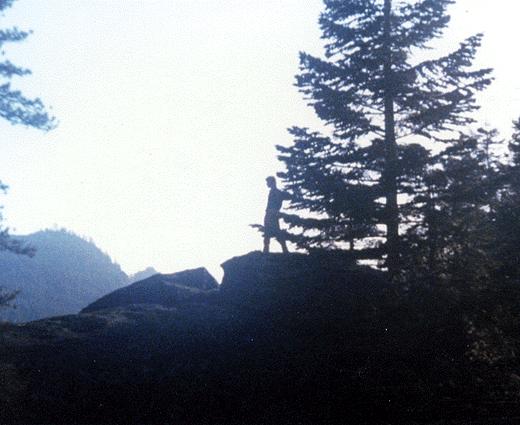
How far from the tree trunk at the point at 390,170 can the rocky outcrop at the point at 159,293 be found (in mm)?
6890

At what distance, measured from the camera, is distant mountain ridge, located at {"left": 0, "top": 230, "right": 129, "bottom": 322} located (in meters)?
78.9

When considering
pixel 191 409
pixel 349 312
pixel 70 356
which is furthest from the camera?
pixel 349 312

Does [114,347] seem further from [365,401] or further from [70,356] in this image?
[365,401]

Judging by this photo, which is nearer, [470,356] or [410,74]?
[470,356]

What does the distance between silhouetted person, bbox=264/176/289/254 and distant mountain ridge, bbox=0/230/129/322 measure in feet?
237

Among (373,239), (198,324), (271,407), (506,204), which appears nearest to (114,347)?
(198,324)

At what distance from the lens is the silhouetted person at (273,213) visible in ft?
49.3

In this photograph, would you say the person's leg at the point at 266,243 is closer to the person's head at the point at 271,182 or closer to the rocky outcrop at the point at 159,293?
the person's head at the point at 271,182

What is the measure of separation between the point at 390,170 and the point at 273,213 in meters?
4.80

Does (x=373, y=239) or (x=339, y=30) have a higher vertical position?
(x=339, y=30)

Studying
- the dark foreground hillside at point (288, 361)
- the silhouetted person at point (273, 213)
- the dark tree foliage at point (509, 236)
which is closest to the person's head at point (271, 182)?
the silhouetted person at point (273, 213)

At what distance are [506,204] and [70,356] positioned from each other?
13.4 m

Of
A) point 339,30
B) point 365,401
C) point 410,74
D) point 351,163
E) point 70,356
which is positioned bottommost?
point 365,401

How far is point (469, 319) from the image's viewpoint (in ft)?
32.1
